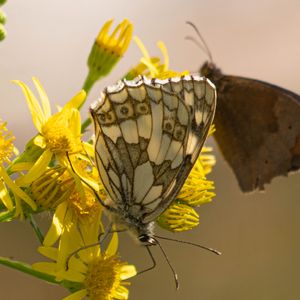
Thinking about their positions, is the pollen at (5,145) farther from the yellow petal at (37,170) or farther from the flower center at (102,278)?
the flower center at (102,278)

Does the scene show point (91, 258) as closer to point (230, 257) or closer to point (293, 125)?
point (293, 125)

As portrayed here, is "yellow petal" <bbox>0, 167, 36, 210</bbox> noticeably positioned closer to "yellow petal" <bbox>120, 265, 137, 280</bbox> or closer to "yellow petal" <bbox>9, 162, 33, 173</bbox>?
"yellow petal" <bbox>9, 162, 33, 173</bbox>

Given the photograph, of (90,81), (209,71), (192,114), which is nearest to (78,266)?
(192,114)

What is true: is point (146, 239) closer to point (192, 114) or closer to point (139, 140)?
point (139, 140)

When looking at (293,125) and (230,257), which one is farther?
(230,257)

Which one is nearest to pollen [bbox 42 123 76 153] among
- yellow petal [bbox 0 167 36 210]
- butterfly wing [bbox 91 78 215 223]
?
butterfly wing [bbox 91 78 215 223]

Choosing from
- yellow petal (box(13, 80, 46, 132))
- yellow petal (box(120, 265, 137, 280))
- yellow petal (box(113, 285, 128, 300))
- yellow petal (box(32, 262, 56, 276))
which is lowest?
yellow petal (box(113, 285, 128, 300))

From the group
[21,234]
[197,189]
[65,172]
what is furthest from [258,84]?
[21,234]
